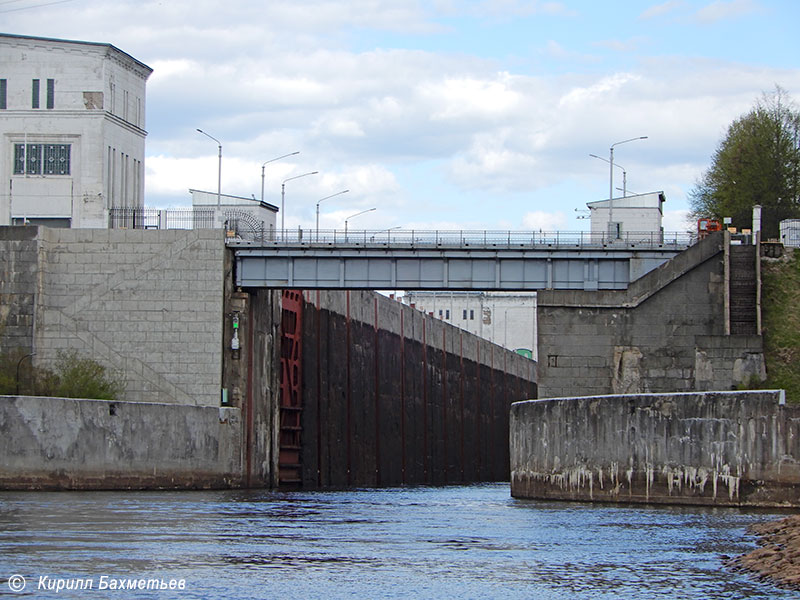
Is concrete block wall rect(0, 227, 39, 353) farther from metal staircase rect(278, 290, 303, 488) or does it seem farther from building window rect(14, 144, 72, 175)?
metal staircase rect(278, 290, 303, 488)

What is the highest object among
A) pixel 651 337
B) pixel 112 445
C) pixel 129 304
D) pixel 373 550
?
pixel 129 304

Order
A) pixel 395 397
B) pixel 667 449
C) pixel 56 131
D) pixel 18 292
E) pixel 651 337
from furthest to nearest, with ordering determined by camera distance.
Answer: pixel 395 397
pixel 56 131
pixel 18 292
pixel 651 337
pixel 667 449

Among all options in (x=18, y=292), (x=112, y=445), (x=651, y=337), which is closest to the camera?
(x=112, y=445)

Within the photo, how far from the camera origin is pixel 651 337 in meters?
61.0

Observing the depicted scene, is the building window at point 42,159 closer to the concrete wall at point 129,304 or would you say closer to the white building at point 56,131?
the white building at point 56,131

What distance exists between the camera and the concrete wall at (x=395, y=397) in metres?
79.4

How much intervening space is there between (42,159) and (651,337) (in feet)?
103

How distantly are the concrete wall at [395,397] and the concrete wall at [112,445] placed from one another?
48.5 feet

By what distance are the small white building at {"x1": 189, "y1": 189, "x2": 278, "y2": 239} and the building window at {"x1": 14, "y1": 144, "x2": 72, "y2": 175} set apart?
7713mm

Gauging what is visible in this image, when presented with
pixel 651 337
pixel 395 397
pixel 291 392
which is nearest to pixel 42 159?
pixel 291 392

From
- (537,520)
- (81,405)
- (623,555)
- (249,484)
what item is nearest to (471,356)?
Result: (249,484)

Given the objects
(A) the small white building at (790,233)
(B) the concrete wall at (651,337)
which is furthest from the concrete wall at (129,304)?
(A) the small white building at (790,233)

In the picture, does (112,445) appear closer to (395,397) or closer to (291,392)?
(291,392)

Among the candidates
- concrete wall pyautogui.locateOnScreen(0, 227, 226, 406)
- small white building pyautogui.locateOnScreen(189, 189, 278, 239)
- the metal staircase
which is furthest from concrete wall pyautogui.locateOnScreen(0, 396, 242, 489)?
small white building pyautogui.locateOnScreen(189, 189, 278, 239)
